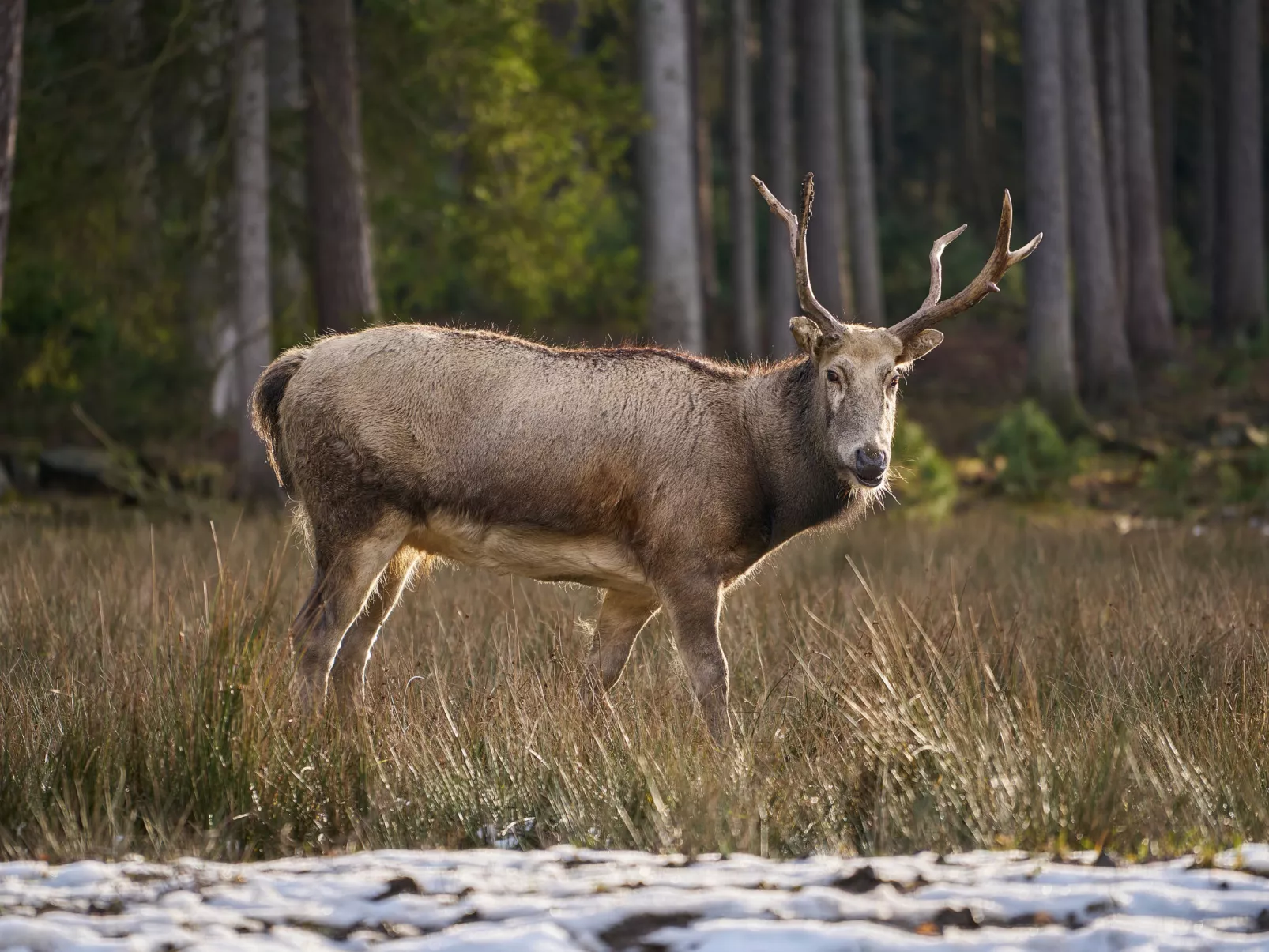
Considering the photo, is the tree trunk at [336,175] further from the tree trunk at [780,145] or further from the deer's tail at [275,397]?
the tree trunk at [780,145]

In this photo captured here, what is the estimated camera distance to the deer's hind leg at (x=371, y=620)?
7.42 meters

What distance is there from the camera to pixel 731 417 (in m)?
7.35

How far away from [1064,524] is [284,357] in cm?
1013

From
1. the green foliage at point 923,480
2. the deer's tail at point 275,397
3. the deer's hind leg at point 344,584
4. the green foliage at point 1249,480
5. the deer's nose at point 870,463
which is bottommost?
the green foliage at point 1249,480

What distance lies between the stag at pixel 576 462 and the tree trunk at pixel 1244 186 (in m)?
23.8

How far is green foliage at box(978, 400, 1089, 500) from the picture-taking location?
18.3 meters

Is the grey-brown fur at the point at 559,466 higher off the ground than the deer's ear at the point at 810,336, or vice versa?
the deer's ear at the point at 810,336

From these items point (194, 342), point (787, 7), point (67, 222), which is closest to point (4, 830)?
point (67, 222)

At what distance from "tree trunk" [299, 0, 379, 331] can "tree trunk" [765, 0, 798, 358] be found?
11.4 m

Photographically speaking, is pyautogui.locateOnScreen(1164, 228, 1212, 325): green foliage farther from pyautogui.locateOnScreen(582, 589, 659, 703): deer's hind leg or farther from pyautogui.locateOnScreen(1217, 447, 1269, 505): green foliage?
pyautogui.locateOnScreen(582, 589, 659, 703): deer's hind leg

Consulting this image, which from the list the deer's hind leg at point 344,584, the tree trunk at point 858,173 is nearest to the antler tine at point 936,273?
the deer's hind leg at point 344,584

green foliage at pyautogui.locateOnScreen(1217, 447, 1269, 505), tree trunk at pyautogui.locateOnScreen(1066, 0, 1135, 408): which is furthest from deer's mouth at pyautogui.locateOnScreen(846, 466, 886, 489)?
tree trunk at pyautogui.locateOnScreen(1066, 0, 1135, 408)

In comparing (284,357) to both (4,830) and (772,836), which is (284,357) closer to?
(4,830)

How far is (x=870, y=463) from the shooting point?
6.64 meters
